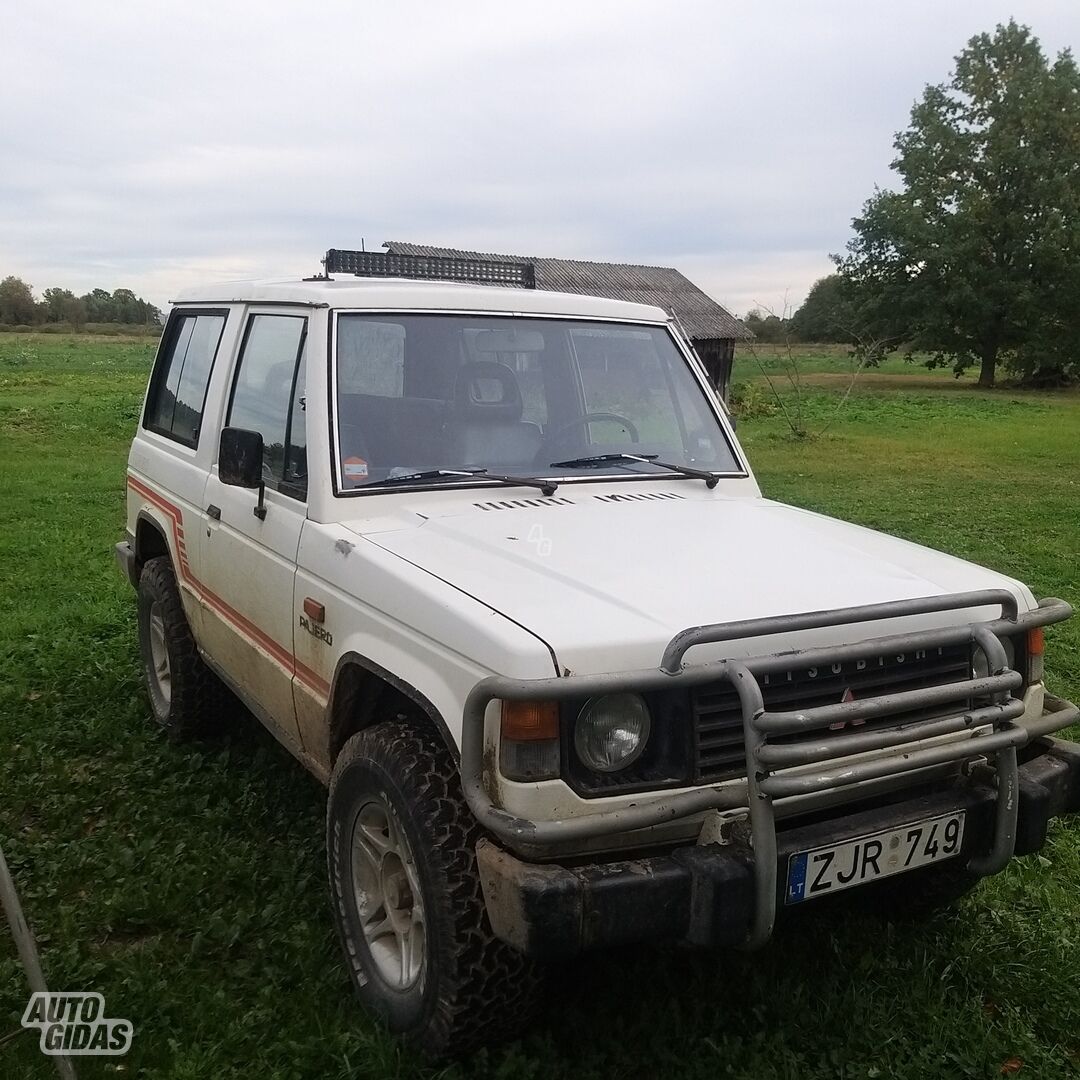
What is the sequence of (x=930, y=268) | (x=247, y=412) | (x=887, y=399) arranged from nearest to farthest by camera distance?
(x=247, y=412), (x=887, y=399), (x=930, y=268)

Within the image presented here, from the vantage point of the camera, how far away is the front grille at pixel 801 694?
239 centimetres

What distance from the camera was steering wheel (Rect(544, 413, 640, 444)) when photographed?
12.4 ft

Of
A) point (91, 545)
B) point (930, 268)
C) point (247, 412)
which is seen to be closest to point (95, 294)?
point (930, 268)

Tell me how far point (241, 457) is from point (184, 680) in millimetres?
1656

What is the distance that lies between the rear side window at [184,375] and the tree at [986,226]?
1555 inches

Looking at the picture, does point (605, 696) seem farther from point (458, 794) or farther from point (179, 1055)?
point (179, 1055)

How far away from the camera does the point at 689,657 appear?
2.36 m

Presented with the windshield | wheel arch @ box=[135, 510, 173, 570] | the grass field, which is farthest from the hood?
wheel arch @ box=[135, 510, 173, 570]

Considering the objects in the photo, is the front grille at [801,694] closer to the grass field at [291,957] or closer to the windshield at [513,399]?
the grass field at [291,957]

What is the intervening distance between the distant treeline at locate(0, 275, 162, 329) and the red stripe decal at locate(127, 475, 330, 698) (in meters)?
71.3

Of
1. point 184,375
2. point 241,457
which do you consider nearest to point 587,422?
point 241,457

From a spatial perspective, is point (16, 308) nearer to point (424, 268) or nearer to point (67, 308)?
point (67, 308)

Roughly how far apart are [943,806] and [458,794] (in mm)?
1234

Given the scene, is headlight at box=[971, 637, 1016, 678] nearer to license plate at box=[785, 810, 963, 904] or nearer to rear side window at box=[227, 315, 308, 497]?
license plate at box=[785, 810, 963, 904]
